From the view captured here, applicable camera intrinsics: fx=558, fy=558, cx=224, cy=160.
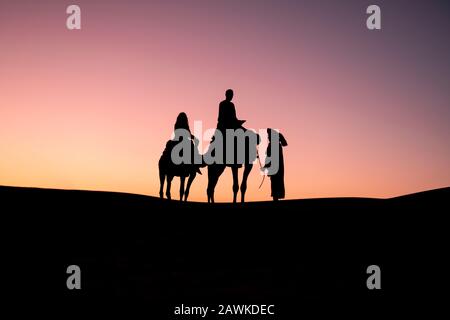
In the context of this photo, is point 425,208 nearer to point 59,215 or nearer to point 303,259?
point 303,259

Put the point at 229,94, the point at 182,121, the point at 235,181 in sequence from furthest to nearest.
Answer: the point at 182,121 < the point at 235,181 < the point at 229,94

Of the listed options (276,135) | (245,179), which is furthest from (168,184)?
(276,135)

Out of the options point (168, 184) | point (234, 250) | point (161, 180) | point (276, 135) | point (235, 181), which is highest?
point (276, 135)

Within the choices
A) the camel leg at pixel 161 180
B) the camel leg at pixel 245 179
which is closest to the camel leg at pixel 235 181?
the camel leg at pixel 245 179

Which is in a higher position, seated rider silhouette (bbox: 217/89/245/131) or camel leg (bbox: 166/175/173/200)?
seated rider silhouette (bbox: 217/89/245/131)

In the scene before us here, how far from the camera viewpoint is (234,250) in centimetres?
1112

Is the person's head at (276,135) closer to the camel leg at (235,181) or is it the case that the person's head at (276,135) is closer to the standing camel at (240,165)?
the standing camel at (240,165)

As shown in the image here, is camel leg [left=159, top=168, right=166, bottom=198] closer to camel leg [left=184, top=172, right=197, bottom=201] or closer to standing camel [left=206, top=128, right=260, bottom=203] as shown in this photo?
camel leg [left=184, top=172, right=197, bottom=201]

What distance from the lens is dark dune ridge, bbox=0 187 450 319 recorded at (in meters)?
8.30

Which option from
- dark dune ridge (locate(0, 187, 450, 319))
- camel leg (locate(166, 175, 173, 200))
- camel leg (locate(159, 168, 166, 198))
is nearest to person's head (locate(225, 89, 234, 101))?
dark dune ridge (locate(0, 187, 450, 319))

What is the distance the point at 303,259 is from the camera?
10547mm

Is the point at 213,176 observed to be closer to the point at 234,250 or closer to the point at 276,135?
the point at 276,135

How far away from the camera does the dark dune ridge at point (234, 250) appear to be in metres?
8.30
